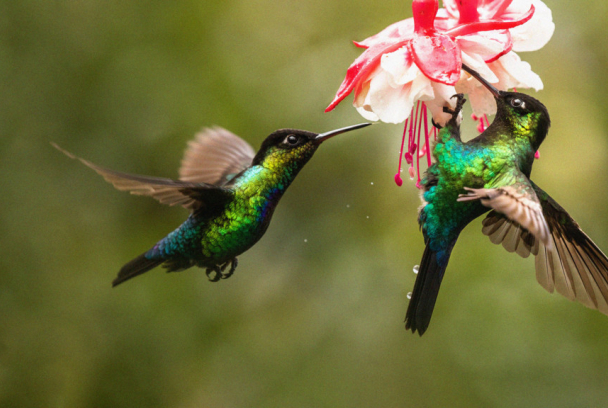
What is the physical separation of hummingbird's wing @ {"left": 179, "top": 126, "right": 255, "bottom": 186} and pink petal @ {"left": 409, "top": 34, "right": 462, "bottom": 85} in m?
0.69

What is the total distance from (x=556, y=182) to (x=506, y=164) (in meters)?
1.42

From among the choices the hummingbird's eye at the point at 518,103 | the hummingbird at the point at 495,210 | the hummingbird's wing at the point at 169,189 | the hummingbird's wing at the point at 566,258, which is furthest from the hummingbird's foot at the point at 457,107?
the hummingbird's wing at the point at 169,189

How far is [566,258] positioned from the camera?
1.54 meters

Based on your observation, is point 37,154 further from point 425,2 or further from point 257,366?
point 425,2

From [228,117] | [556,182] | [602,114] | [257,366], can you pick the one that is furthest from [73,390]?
[602,114]

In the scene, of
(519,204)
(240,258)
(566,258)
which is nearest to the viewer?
(519,204)

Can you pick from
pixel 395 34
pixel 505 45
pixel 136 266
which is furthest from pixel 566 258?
pixel 136 266

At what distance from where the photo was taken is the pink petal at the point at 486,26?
1.30 m

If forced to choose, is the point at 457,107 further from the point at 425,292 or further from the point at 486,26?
the point at 425,292

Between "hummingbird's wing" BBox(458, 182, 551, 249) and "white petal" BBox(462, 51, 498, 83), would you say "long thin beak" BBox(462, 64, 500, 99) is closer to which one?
"white petal" BBox(462, 51, 498, 83)

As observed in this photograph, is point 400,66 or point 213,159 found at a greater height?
point 400,66

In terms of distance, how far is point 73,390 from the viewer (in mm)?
2883

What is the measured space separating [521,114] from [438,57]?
9.5 inches

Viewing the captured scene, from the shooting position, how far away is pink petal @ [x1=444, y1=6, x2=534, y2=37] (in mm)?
1297
